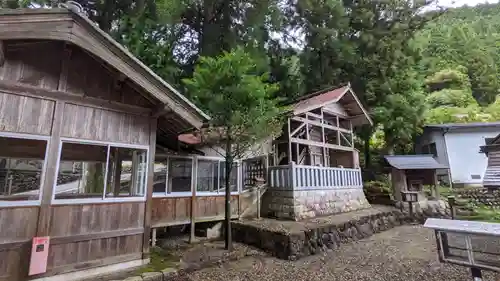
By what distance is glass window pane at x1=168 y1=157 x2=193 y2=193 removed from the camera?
24.8 feet

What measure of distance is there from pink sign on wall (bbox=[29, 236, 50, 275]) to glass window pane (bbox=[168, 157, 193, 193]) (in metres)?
3.50

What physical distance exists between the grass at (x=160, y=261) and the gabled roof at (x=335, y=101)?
6.24 m

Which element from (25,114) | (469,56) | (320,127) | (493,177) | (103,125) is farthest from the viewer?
(469,56)

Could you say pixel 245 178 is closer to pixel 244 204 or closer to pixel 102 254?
pixel 244 204

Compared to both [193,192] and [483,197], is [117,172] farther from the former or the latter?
[483,197]

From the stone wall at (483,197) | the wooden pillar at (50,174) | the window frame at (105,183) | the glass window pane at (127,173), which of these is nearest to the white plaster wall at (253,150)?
the glass window pane at (127,173)

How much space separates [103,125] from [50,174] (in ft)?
3.94

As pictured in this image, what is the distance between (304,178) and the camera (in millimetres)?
9406

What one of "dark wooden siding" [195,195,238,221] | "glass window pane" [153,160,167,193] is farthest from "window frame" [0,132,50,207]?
"dark wooden siding" [195,195,238,221]

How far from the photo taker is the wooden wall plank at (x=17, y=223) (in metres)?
3.90

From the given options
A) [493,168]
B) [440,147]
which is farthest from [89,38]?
[440,147]

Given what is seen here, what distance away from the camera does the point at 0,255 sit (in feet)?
12.6

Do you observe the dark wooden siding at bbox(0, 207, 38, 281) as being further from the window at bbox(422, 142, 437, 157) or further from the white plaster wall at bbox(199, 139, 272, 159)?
the window at bbox(422, 142, 437, 157)

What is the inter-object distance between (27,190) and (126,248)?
432 cm
